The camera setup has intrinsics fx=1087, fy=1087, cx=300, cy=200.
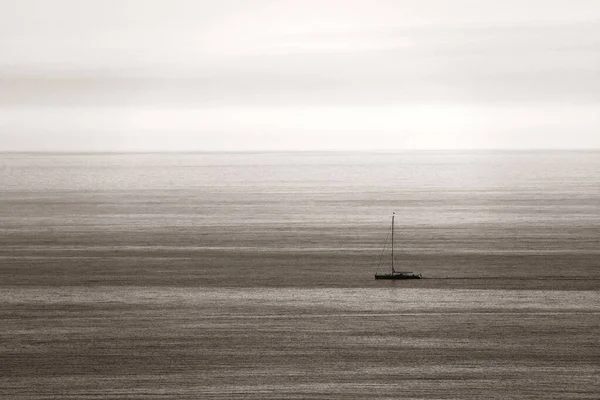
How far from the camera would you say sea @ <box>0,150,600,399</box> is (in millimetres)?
26391

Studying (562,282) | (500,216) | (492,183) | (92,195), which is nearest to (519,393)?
(562,282)

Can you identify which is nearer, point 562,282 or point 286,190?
point 562,282

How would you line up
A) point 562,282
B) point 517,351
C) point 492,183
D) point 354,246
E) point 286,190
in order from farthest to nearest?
point 492,183
point 286,190
point 354,246
point 562,282
point 517,351

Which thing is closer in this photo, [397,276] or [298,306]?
[298,306]

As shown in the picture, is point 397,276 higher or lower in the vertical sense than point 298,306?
→ higher

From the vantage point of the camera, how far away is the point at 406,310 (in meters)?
35.2

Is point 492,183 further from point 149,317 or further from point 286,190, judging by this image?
point 149,317

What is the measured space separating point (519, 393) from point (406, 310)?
10.1m

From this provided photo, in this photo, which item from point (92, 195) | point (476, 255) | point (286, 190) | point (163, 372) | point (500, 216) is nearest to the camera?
point (163, 372)

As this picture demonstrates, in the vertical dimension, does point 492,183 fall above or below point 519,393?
above

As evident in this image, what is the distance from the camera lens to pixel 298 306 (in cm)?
3616

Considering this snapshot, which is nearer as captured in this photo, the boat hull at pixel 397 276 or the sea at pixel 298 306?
the sea at pixel 298 306

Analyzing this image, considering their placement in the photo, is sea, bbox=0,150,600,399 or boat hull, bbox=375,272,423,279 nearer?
sea, bbox=0,150,600,399

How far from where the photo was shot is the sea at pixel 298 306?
2639 centimetres
